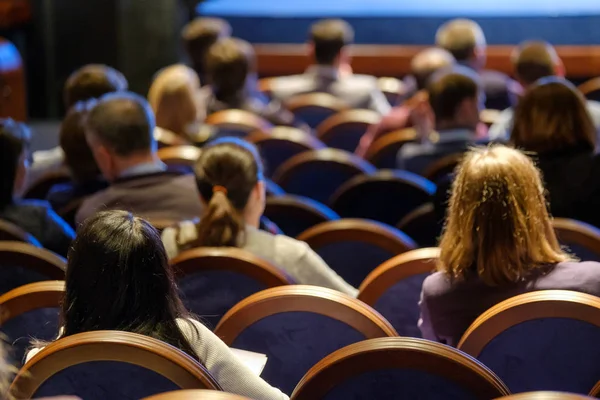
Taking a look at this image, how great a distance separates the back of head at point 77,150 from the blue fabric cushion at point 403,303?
5.48 feet

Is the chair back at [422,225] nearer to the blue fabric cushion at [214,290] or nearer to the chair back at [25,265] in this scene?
the blue fabric cushion at [214,290]

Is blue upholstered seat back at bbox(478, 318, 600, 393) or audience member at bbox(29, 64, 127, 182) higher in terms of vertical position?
blue upholstered seat back at bbox(478, 318, 600, 393)

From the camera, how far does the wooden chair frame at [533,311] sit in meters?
2.02

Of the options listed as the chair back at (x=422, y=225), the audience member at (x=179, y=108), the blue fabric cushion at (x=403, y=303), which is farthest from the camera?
the audience member at (x=179, y=108)

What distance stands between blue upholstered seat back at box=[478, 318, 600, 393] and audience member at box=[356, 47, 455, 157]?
109 inches

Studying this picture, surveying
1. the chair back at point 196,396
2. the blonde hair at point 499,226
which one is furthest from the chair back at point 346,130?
the chair back at point 196,396

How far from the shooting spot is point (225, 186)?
2.88m

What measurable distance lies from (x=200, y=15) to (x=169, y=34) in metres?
0.66

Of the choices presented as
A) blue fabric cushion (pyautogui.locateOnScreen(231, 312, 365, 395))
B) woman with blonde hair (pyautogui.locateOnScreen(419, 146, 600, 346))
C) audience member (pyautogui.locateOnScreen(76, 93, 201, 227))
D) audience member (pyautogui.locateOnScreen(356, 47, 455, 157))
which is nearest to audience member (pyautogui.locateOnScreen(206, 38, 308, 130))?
audience member (pyautogui.locateOnScreen(356, 47, 455, 157))

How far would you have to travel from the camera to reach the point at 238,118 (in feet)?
17.1

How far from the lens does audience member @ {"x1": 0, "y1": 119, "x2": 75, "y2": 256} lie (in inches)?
126

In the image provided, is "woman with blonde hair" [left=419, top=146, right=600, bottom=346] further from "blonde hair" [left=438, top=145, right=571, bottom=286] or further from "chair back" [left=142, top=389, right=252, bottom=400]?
"chair back" [left=142, top=389, right=252, bottom=400]

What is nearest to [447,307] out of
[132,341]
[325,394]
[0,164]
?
[325,394]

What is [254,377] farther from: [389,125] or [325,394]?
[389,125]
